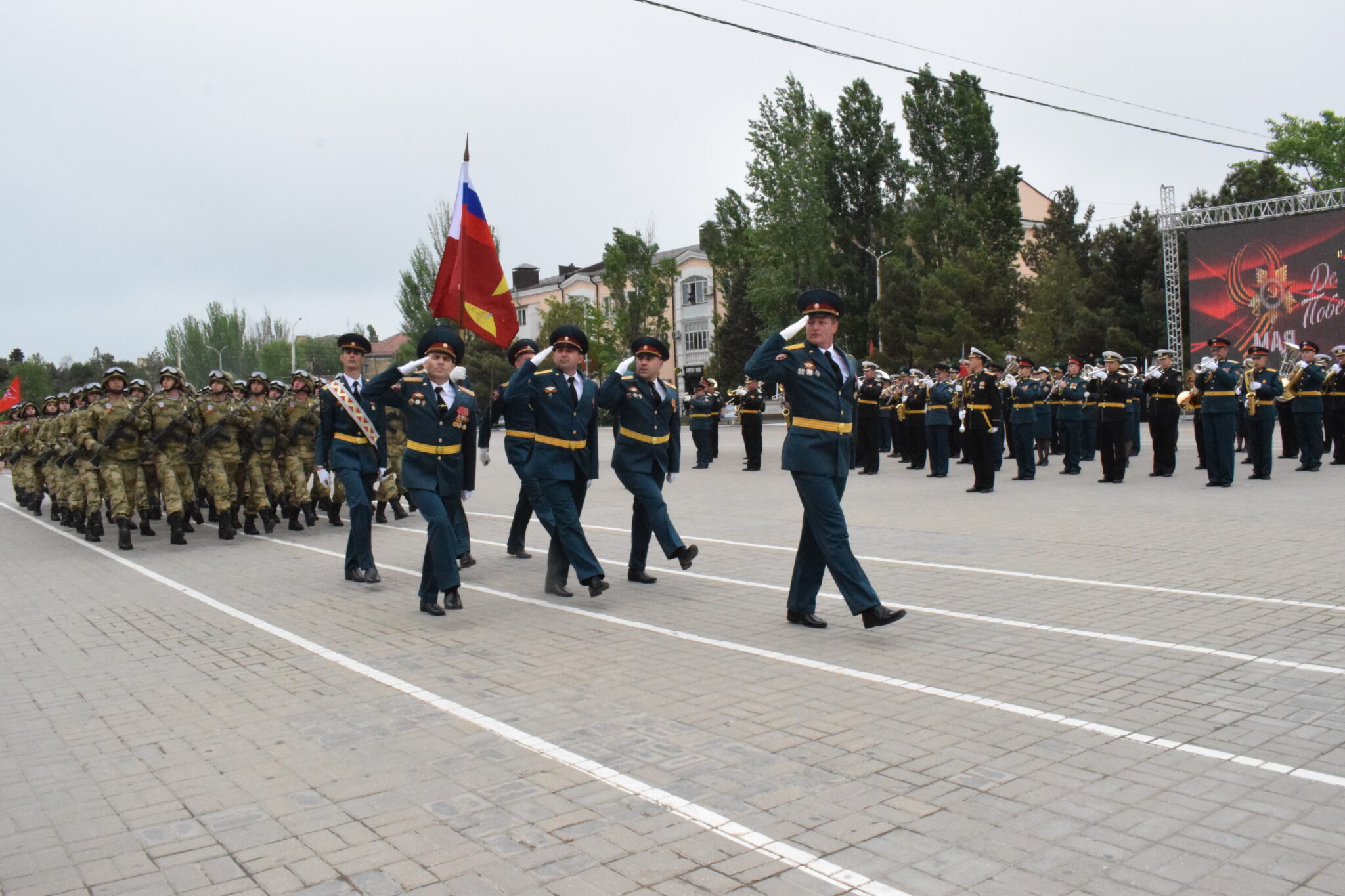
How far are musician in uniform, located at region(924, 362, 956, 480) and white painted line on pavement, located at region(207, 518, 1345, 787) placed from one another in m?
11.4

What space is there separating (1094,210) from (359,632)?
58706 mm

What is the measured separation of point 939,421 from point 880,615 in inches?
483

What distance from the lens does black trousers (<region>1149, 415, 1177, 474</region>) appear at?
55.6 feet

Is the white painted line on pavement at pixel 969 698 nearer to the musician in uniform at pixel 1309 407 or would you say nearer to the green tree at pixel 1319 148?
the musician in uniform at pixel 1309 407

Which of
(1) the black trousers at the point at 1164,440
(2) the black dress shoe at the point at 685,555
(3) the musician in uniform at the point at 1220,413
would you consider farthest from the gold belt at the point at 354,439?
(1) the black trousers at the point at 1164,440

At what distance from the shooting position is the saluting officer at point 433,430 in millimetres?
8000

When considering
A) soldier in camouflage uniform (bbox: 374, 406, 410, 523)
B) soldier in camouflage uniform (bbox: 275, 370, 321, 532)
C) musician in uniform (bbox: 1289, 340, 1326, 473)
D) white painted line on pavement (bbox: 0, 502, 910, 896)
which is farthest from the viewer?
musician in uniform (bbox: 1289, 340, 1326, 473)

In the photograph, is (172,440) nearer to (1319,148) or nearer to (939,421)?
(939,421)

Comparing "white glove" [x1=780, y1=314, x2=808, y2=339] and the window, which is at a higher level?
the window

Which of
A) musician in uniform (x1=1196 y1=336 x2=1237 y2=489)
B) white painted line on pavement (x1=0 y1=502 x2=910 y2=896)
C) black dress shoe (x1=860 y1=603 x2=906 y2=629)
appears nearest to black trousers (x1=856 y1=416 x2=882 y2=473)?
musician in uniform (x1=1196 y1=336 x2=1237 y2=489)

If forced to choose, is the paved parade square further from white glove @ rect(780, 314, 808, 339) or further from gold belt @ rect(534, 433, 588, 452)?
white glove @ rect(780, 314, 808, 339)

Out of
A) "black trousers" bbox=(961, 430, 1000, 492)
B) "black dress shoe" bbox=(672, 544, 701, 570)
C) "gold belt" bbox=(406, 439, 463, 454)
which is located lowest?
"black dress shoe" bbox=(672, 544, 701, 570)

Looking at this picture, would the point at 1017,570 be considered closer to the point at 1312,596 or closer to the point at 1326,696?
the point at 1312,596

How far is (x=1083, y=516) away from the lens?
1228 cm
